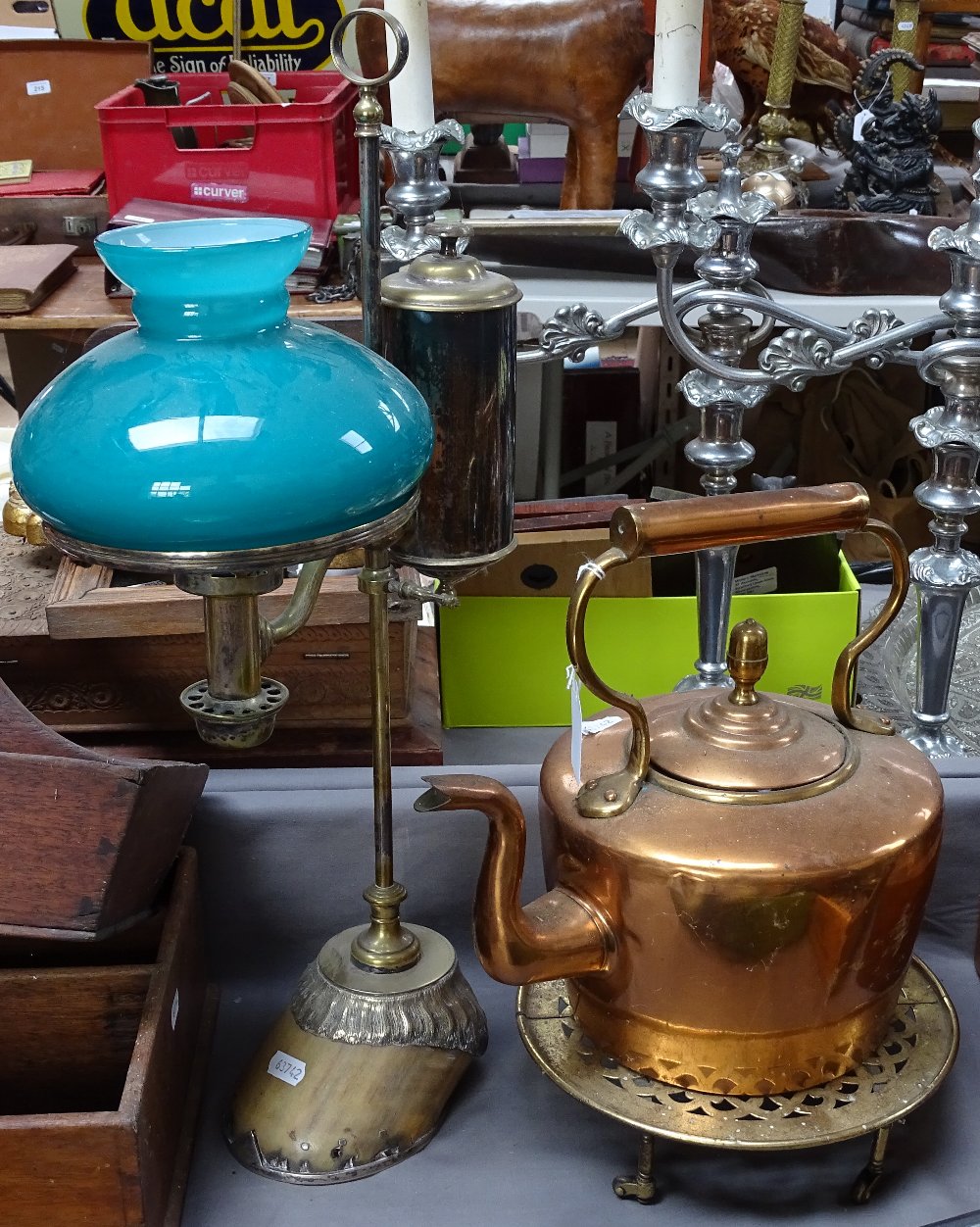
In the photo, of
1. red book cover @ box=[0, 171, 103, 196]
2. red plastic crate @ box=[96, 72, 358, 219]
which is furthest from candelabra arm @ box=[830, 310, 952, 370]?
red book cover @ box=[0, 171, 103, 196]

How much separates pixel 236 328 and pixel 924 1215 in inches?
21.9

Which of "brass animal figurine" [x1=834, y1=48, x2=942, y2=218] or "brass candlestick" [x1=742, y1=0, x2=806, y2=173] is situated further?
"brass candlestick" [x1=742, y1=0, x2=806, y2=173]

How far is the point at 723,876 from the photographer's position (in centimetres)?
59

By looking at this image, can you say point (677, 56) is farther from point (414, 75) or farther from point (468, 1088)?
point (468, 1088)

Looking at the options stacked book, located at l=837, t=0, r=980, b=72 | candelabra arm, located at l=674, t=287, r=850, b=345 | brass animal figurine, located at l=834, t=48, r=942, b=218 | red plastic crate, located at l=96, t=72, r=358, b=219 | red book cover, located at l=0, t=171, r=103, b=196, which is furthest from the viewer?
stacked book, located at l=837, t=0, r=980, b=72

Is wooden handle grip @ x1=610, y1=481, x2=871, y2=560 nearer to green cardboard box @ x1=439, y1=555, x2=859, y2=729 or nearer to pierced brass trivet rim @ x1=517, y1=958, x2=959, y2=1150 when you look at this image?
pierced brass trivet rim @ x1=517, y1=958, x2=959, y2=1150

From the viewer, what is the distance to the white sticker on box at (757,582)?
121 centimetres

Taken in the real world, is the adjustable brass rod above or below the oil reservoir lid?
below

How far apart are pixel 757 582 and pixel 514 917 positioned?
0.67m

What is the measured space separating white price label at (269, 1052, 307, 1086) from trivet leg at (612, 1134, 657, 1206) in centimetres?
18

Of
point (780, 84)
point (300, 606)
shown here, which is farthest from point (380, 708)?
point (780, 84)

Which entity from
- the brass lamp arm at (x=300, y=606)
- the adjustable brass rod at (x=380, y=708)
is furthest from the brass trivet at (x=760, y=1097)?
the brass lamp arm at (x=300, y=606)

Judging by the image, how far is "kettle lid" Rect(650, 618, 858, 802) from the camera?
24.8 inches

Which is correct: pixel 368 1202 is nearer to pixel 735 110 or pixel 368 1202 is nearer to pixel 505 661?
pixel 505 661
